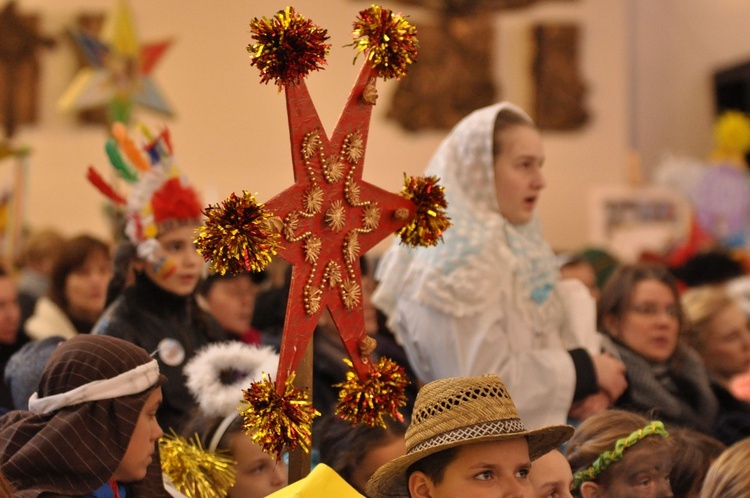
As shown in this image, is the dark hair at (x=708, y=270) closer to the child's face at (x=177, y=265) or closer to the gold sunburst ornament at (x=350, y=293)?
the child's face at (x=177, y=265)

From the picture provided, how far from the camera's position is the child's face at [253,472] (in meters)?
2.72

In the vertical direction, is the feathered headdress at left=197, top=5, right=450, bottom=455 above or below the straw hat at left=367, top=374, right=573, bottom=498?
above

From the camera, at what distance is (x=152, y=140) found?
3.71 meters

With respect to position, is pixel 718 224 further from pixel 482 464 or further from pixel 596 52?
pixel 482 464

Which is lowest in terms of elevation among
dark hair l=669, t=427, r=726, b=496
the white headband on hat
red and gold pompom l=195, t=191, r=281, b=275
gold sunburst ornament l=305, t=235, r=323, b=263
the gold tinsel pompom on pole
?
dark hair l=669, t=427, r=726, b=496

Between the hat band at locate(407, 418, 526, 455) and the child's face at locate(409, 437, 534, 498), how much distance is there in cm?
3

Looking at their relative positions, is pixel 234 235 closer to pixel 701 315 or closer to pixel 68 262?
pixel 68 262

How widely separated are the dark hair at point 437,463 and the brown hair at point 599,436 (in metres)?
0.63

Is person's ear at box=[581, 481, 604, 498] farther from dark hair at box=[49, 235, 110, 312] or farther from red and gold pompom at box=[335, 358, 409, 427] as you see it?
dark hair at box=[49, 235, 110, 312]

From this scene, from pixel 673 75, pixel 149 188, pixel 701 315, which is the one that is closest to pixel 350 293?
pixel 149 188

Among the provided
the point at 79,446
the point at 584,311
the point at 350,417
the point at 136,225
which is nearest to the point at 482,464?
the point at 350,417

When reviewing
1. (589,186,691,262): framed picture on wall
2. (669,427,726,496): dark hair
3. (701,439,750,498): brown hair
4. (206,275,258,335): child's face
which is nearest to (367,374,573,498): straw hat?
(701,439,750,498): brown hair

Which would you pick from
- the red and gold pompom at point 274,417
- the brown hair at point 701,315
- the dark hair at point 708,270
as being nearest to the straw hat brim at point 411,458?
the red and gold pompom at point 274,417

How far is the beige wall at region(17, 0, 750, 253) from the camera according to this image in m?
8.26
